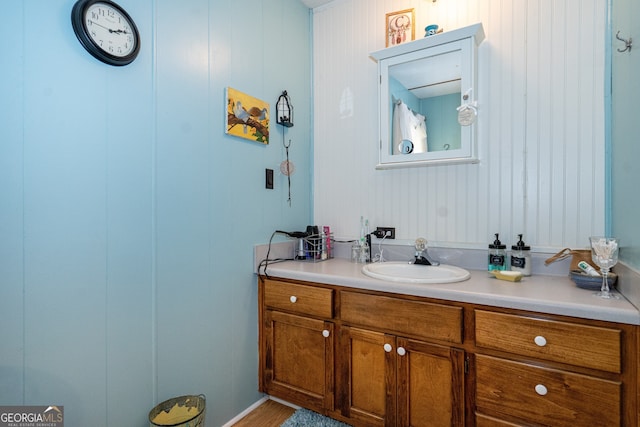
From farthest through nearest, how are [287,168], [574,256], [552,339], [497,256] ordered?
[287,168] → [497,256] → [574,256] → [552,339]

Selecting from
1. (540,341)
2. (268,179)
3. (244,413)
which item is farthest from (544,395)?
(268,179)

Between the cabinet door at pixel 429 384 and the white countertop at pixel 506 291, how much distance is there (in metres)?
0.24

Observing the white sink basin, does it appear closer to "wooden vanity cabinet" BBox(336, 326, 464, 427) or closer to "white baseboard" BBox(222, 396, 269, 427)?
"wooden vanity cabinet" BBox(336, 326, 464, 427)

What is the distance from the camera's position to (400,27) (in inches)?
74.0

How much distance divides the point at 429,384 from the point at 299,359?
685mm

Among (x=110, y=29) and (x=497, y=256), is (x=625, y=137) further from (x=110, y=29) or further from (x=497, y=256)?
(x=110, y=29)

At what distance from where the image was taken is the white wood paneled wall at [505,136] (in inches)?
57.2

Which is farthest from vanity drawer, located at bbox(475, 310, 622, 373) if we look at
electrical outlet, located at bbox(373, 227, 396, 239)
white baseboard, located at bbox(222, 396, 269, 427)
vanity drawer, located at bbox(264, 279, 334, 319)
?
white baseboard, located at bbox(222, 396, 269, 427)

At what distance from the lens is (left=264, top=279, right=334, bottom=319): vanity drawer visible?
154cm

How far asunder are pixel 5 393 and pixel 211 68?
4.95 feet

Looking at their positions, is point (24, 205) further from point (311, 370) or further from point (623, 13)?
point (623, 13)

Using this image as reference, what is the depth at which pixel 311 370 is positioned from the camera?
1.60 meters

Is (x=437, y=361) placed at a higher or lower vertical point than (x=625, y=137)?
lower

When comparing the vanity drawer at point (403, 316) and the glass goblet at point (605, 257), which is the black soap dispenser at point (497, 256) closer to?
the glass goblet at point (605, 257)
